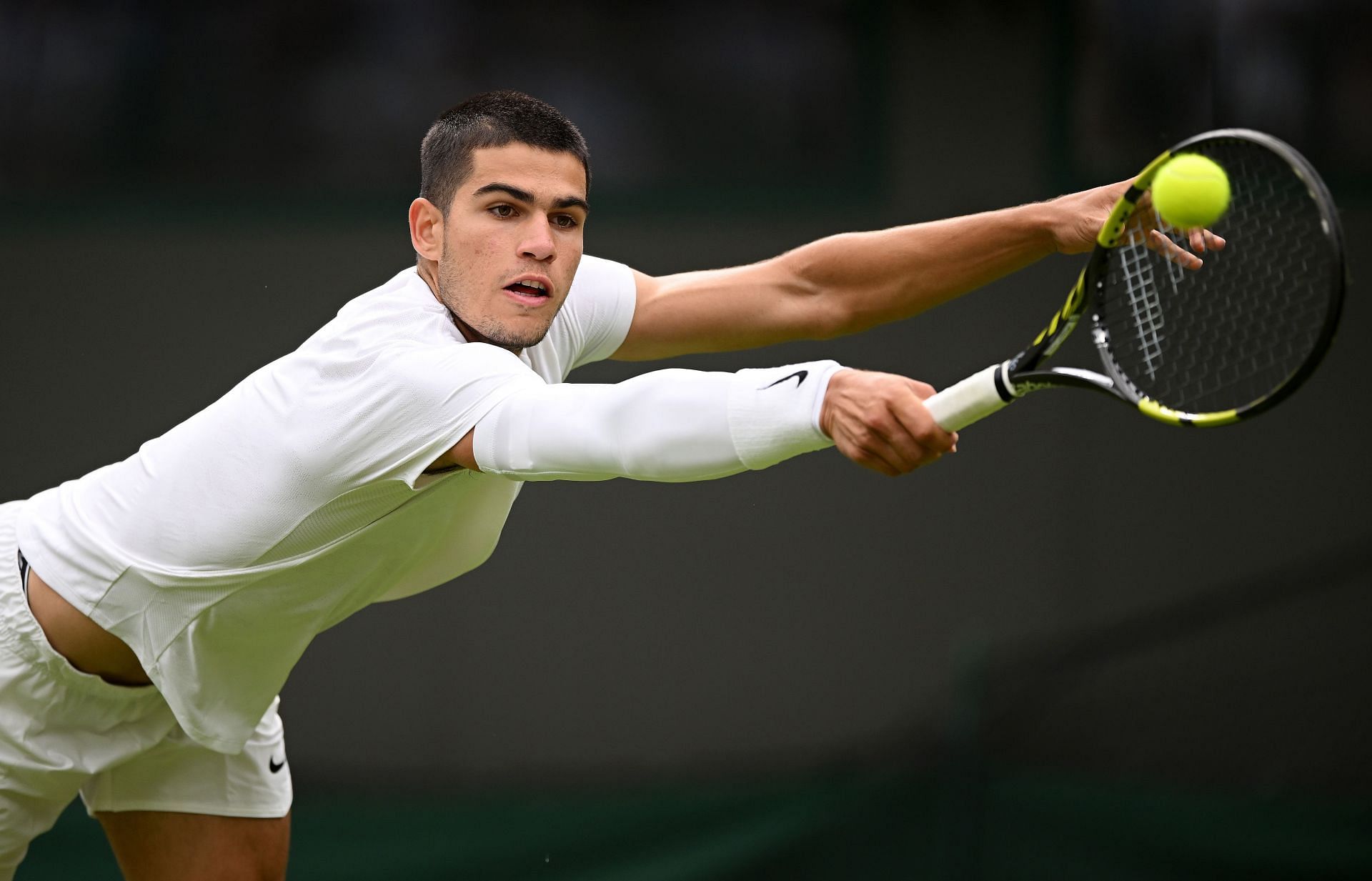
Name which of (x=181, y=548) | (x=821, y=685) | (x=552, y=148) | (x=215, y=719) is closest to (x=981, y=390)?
(x=552, y=148)

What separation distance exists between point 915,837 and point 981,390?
184 centimetres

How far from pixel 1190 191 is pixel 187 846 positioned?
1576mm

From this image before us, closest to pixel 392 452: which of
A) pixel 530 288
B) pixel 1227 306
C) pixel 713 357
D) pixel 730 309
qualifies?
pixel 530 288

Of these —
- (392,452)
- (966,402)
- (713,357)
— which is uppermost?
(966,402)

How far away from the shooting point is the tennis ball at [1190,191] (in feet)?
4.80

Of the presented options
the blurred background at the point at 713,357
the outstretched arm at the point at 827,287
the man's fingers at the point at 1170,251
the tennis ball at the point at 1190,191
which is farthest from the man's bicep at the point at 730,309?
the blurred background at the point at 713,357

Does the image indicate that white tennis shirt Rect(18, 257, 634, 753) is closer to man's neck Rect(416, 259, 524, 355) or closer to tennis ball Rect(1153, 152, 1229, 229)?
man's neck Rect(416, 259, 524, 355)

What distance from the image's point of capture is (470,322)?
1764 millimetres

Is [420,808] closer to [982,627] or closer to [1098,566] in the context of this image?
[982,627]

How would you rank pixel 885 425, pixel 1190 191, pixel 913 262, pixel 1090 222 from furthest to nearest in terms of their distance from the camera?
1. pixel 913 262
2. pixel 1090 222
3. pixel 1190 191
4. pixel 885 425

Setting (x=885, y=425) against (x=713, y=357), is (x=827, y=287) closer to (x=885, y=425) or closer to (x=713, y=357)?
(x=885, y=425)

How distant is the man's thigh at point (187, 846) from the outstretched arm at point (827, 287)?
0.87m

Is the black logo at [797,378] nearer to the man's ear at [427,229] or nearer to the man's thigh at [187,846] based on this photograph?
the man's ear at [427,229]

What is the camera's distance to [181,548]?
5.82 feet
